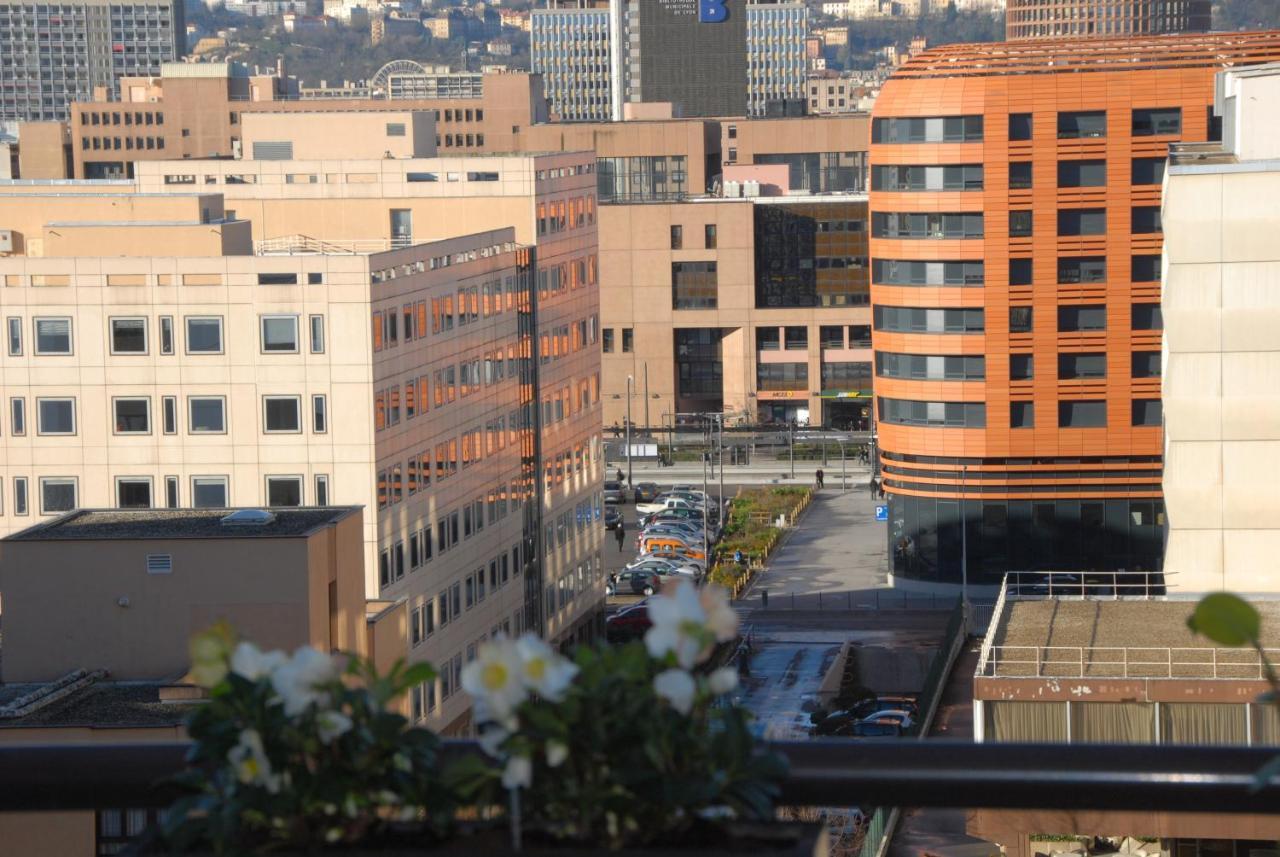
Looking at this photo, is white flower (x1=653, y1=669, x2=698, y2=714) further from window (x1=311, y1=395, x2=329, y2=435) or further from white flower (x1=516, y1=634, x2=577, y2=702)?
window (x1=311, y1=395, x2=329, y2=435)

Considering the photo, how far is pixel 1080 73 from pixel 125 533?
38268 mm

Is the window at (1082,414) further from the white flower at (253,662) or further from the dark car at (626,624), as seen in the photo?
the white flower at (253,662)

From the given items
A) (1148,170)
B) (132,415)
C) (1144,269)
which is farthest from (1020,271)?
(132,415)

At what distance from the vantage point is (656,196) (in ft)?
433

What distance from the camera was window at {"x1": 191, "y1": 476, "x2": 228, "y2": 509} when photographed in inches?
1618

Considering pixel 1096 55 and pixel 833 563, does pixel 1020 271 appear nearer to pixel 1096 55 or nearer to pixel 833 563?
pixel 1096 55

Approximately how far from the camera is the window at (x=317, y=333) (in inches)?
1606

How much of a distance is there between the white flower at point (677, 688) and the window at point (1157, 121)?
193 feet

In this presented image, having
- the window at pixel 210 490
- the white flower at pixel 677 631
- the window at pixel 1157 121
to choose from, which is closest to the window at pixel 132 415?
the window at pixel 210 490

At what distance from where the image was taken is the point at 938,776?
157 inches

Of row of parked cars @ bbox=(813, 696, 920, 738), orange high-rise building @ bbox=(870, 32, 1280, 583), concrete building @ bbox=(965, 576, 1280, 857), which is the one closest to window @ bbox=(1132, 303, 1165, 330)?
orange high-rise building @ bbox=(870, 32, 1280, 583)

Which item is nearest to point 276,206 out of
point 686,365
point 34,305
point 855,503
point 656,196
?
point 34,305

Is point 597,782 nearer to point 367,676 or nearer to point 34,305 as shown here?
point 367,676

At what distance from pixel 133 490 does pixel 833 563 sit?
3761 centimetres
